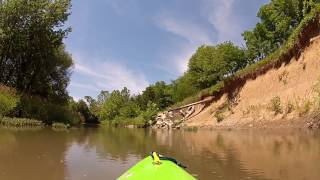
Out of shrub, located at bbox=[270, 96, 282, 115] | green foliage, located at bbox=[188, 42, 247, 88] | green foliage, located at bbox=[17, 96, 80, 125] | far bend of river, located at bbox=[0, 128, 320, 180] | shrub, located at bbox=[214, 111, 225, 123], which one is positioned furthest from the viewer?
green foliage, located at bbox=[188, 42, 247, 88]

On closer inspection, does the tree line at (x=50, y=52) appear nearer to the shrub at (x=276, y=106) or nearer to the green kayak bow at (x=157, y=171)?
the shrub at (x=276, y=106)

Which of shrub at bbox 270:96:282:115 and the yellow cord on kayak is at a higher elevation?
shrub at bbox 270:96:282:115

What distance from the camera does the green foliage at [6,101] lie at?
25391mm

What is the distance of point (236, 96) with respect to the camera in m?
35.4

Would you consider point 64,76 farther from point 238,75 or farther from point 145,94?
point 145,94

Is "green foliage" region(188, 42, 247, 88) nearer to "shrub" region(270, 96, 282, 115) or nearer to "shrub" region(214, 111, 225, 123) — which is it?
"shrub" region(214, 111, 225, 123)

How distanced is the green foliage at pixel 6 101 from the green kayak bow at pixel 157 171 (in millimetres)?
21777

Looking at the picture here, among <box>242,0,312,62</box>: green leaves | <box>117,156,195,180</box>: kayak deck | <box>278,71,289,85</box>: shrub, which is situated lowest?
<box>117,156,195,180</box>: kayak deck

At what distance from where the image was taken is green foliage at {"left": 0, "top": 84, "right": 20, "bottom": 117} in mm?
25391

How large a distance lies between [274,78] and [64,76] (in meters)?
19.9

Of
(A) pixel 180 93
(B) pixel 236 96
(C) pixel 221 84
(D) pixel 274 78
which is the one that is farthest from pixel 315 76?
(A) pixel 180 93

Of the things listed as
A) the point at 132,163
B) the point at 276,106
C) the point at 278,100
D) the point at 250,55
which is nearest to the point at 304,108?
the point at 276,106

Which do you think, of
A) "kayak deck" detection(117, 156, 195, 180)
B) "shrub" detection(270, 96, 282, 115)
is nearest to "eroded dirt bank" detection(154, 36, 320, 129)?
"shrub" detection(270, 96, 282, 115)

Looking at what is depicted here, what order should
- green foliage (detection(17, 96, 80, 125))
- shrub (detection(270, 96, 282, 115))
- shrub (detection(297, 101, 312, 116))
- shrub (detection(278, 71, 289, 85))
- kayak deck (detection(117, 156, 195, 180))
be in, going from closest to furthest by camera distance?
kayak deck (detection(117, 156, 195, 180))
shrub (detection(297, 101, 312, 116))
shrub (detection(270, 96, 282, 115))
green foliage (detection(17, 96, 80, 125))
shrub (detection(278, 71, 289, 85))
